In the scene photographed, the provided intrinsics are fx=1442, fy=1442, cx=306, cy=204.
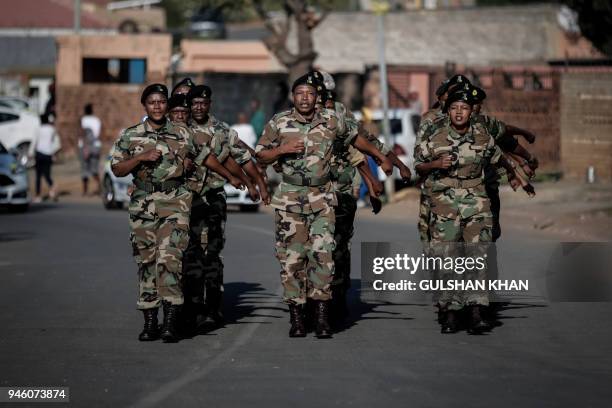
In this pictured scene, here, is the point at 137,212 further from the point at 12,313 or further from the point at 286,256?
the point at 12,313

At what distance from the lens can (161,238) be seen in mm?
11172

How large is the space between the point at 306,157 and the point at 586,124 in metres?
21.9

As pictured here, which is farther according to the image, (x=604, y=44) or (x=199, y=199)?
(x=604, y=44)

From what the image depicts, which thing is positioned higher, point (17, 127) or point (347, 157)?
point (17, 127)

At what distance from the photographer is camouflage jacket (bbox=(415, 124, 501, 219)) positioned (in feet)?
37.9

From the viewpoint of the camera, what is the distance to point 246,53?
5259 centimetres

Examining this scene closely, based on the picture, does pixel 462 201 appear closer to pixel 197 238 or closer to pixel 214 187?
pixel 214 187

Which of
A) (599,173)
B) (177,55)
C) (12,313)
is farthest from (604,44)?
(177,55)

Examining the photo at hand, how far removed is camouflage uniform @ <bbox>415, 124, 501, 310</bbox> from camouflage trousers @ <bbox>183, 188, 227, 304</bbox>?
5.91 ft

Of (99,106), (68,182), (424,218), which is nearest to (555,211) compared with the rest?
(424,218)

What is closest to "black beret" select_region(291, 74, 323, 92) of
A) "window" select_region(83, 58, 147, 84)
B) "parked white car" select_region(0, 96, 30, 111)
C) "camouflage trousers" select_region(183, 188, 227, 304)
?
"camouflage trousers" select_region(183, 188, 227, 304)

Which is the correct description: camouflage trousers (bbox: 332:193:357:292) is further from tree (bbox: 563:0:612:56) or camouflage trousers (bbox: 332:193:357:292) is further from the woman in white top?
the woman in white top

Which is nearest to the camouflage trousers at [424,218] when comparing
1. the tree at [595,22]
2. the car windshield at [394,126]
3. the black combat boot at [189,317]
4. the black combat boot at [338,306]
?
the black combat boot at [338,306]

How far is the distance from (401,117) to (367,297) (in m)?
17.9
